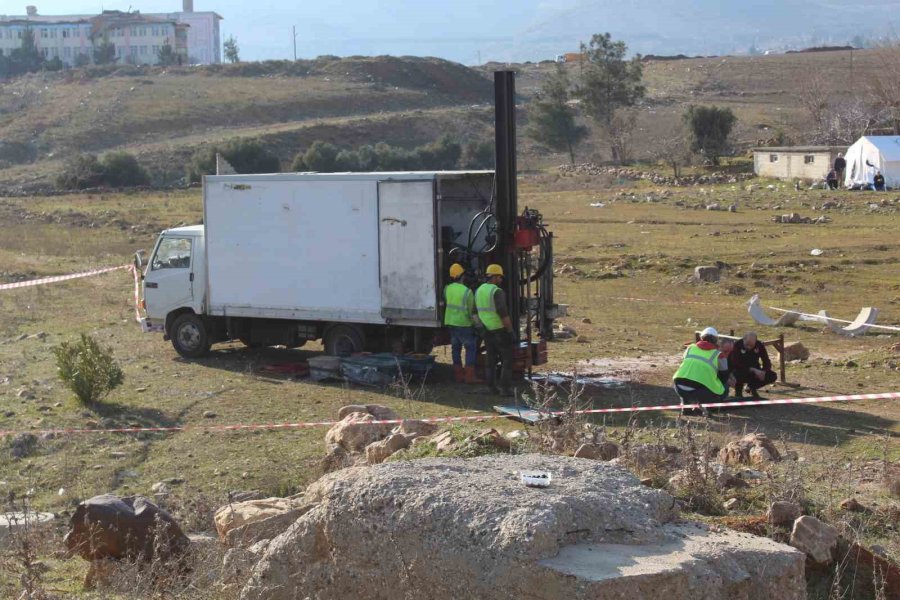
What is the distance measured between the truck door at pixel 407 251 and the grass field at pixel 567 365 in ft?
3.59

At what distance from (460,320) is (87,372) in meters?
4.43

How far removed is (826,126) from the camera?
68562 mm

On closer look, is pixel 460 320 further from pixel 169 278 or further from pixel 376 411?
pixel 169 278

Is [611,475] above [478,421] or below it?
above

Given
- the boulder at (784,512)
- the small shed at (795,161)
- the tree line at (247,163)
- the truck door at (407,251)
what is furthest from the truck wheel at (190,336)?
the tree line at (247,163)

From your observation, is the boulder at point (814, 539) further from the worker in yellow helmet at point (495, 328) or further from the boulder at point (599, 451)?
the worker in yellow helmet at point (495, 328)

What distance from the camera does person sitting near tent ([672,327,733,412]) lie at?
12.1 m

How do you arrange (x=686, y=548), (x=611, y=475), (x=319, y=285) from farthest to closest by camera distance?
(x=319, y=285), (x=611, y=475), (x=686, y=548)

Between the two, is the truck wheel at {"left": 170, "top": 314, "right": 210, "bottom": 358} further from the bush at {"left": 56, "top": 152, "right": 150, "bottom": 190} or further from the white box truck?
the bush at {"left": 56, "top": 152, "right": 150, "bottom": 190}

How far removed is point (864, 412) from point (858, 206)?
2810 cm

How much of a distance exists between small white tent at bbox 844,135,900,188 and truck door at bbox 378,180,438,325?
119 feet

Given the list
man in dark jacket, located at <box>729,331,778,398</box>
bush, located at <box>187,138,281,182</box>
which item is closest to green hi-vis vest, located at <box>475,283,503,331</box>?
man in dark jacket, located at <box>729,331,778,398</box>

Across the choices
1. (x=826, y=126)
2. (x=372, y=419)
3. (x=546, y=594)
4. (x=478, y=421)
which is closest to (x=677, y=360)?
(x=478, y=421)

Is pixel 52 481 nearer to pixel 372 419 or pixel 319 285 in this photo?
pixel 372 419
